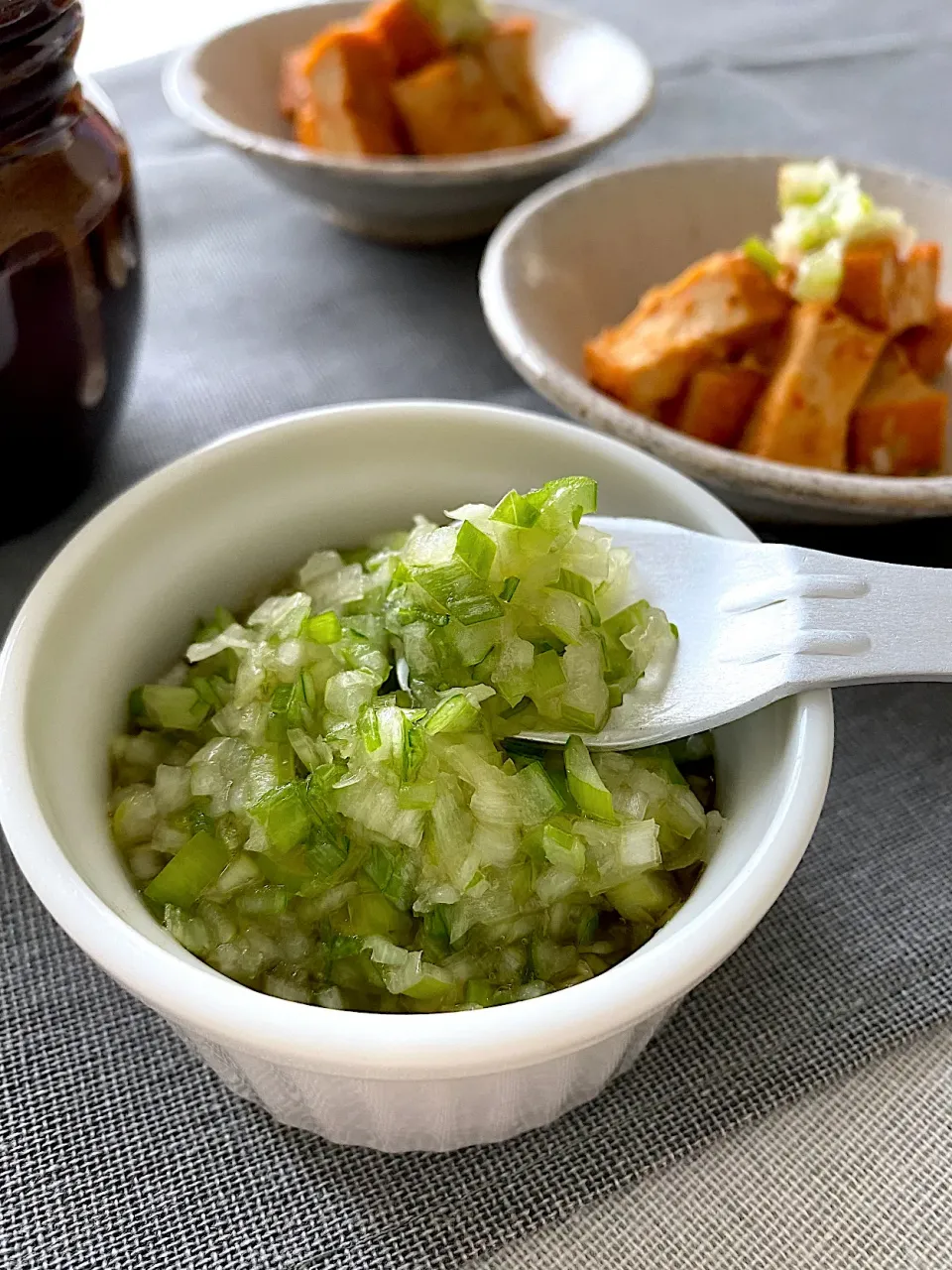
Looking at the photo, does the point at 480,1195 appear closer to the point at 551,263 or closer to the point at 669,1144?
the point at 669,1144

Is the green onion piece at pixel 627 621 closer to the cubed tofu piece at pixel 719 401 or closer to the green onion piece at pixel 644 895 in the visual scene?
the green onion piece at pixel 644 895

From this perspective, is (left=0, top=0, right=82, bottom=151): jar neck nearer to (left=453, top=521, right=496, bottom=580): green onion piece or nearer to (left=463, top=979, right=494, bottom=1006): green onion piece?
(left=453, top=521, right=496, bottom=580): green onion piece

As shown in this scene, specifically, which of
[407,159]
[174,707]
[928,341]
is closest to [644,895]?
[174,707]

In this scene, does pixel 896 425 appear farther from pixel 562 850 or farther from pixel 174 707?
pixel 174 707

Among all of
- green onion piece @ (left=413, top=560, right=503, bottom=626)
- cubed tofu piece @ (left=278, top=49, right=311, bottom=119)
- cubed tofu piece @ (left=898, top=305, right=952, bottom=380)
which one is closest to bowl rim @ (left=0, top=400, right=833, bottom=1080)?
green onion piece @ (left=413, top=560, right=503, bottom=626)

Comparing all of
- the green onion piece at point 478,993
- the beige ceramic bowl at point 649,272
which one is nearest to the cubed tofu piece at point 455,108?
the beige ceramic bowl at point 649,272
